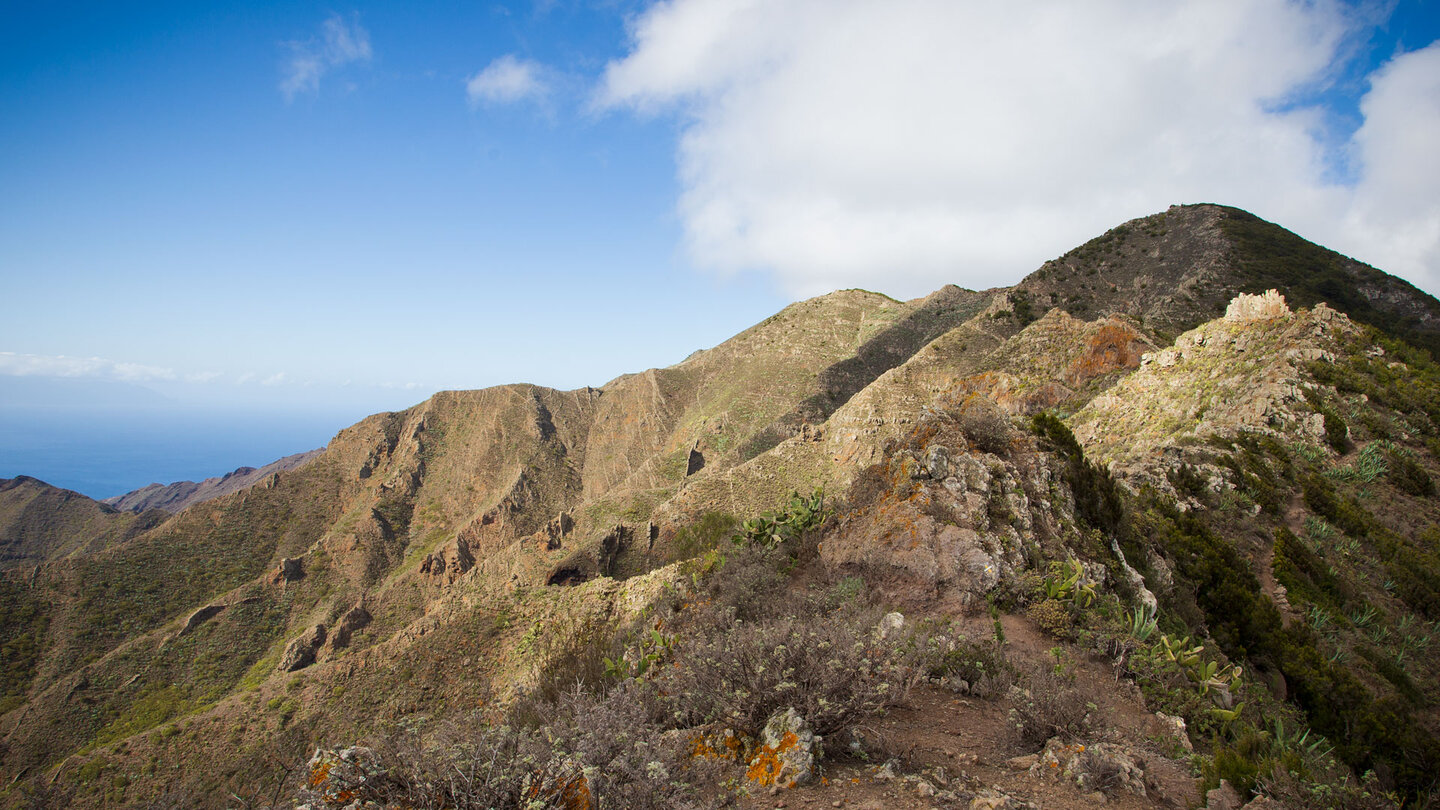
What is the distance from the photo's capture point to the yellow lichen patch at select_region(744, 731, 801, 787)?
12.4 feet

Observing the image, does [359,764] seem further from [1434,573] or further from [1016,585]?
[1434,573]

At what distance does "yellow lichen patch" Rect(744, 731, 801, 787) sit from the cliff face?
460 cm

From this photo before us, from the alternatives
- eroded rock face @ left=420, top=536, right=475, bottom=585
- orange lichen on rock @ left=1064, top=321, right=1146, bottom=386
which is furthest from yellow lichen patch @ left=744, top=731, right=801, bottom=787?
eroded rock face @ left=420, top=536, right=475, bottom=585

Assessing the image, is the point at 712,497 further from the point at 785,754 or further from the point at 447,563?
the point at 447,563

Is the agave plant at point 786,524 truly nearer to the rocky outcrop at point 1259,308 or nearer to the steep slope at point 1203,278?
the rocky outcrop at point 1259,308

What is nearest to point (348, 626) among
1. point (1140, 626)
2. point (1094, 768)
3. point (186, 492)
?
point (1140, 626)

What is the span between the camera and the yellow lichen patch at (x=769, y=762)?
12.4ft

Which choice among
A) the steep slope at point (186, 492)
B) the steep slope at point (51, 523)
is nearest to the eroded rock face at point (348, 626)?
the steep slope at point (51, 523)

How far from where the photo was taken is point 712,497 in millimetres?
26344

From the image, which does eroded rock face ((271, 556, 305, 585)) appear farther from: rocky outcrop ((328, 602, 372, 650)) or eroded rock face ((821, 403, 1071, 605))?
eroded rock face ((821, 403, 1071, 605))

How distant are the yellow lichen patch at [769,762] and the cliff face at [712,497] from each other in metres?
4.60

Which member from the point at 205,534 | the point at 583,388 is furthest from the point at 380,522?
the point at 583,388

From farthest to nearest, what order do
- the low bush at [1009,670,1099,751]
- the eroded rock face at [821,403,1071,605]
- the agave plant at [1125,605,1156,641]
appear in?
the eroded rock face at [821,403,1071,605] → the agave plant at [1125,605,1156,641] → the low bush at [1009,670,1099,751]

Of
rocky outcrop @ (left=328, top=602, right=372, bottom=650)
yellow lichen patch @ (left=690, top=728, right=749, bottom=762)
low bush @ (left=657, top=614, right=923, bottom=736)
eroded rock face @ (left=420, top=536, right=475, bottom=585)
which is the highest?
low bush @ (left=657, top=614, right=923, bottom=736)
